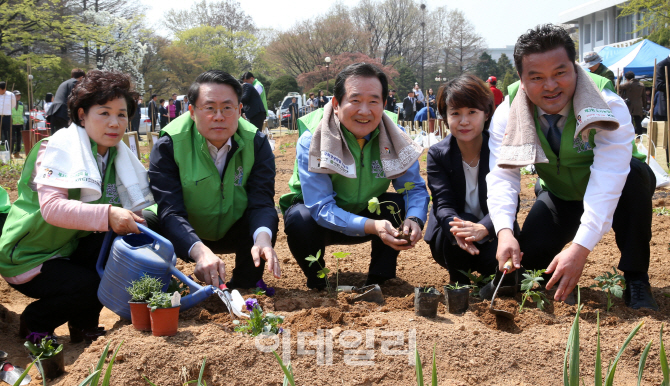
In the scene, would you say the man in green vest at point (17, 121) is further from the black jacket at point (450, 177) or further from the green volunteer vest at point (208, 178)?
the black jacket at point (450, 177)

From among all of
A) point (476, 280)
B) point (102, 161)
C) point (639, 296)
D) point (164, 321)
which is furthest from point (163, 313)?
point (639, 296)

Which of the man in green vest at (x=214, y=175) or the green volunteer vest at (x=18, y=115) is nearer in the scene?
the man in green vest at (x=214, y=175)

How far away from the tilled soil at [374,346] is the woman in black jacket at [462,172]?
0.38 meters

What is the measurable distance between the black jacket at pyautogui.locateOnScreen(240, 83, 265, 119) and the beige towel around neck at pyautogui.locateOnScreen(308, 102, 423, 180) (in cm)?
784

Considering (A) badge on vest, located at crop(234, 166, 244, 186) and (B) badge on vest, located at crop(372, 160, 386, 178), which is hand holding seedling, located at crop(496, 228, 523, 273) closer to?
(B) badge on vest, located at crop(372, 160, 386, 178)

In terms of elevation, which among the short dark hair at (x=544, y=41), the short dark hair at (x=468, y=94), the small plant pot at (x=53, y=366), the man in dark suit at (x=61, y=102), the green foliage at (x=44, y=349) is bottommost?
the small plant pot at (x=53, y=366)

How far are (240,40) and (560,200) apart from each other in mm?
51023

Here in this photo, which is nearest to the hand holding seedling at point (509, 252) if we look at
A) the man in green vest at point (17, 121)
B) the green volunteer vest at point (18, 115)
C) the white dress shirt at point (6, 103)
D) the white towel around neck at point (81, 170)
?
the white towel around neck at point (81, 170)

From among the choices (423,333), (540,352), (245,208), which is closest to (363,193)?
(245,208)

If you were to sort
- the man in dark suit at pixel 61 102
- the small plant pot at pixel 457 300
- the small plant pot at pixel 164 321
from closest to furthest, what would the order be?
the small plant pot at pixel 164 321
the small plant pot at pixel 457 300
the man in dark suit at pixel 61 102

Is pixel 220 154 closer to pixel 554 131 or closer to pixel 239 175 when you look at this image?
pixel 239 175

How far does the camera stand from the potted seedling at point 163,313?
6.88ft

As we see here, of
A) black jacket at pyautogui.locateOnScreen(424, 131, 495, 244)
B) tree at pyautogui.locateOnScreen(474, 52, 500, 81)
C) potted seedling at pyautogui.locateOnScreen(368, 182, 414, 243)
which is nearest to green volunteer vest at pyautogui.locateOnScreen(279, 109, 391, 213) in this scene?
potted seedling at pyautogui.locateOnScreen(368, 182, 414, 243)

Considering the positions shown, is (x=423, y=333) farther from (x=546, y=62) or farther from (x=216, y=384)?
(x=546, y=62)
